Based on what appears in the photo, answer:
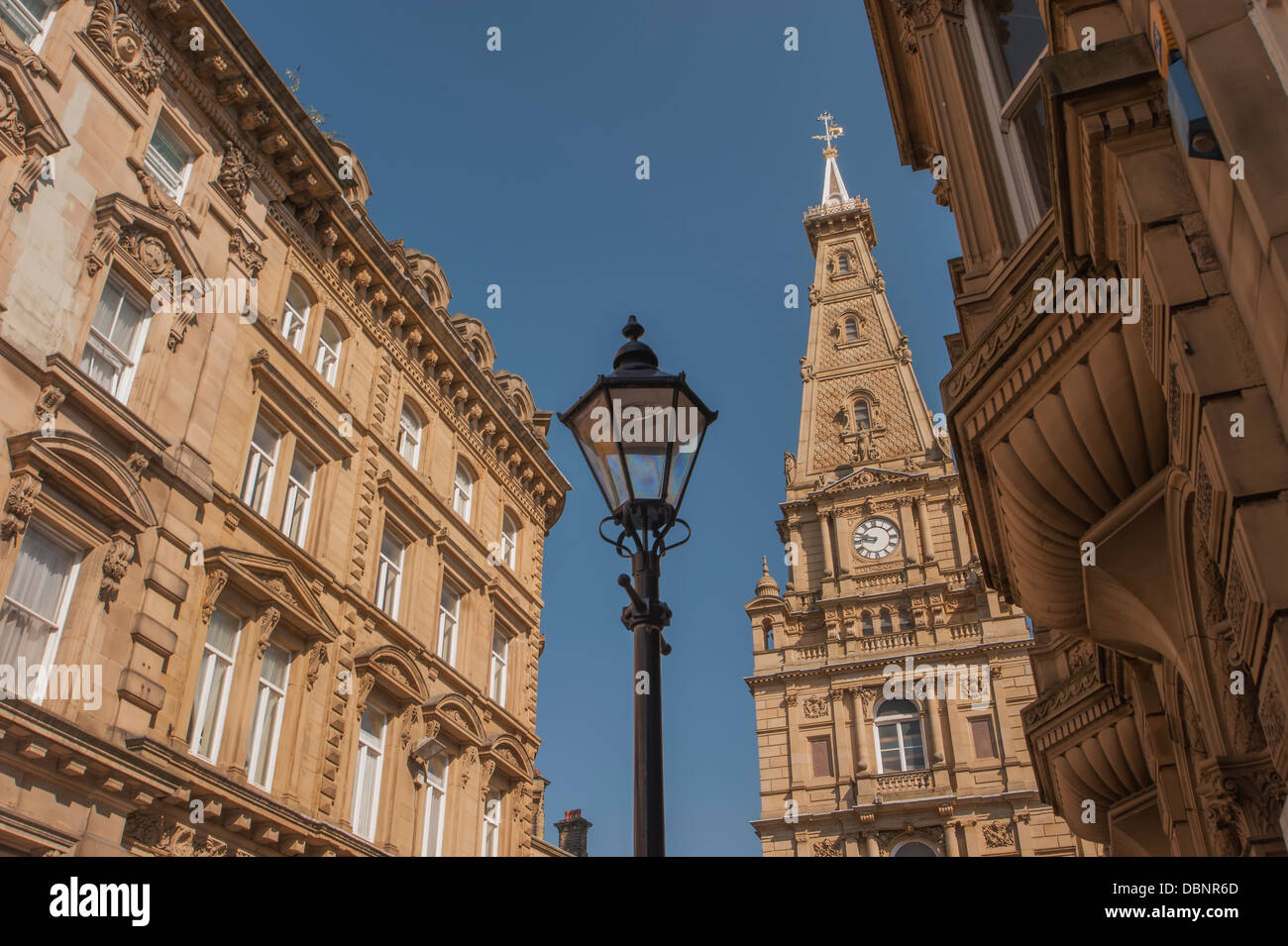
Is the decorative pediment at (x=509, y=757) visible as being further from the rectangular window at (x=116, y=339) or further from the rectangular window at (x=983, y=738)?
the rectangular window at (x=983, y=738)

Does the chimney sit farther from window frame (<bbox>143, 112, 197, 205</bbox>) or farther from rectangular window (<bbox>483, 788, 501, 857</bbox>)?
window frame (<bbox>143, 112, 197, 205</bbox>)

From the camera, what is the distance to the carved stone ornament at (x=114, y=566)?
46.0ft

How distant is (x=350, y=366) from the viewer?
22172 mm

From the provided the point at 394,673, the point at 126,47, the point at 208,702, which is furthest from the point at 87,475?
the point at 394,673

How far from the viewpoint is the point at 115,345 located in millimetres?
15672

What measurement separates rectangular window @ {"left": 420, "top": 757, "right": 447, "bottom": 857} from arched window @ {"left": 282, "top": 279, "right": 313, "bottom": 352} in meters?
9.11

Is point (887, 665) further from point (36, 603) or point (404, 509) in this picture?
point (36, 603)

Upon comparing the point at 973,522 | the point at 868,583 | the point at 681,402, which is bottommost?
the point at 681,402

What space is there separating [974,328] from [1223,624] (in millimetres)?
4401

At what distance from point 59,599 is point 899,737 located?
38.5m

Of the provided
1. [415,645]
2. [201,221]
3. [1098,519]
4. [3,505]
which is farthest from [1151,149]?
[415,645]

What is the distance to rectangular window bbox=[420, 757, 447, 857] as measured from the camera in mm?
21062
